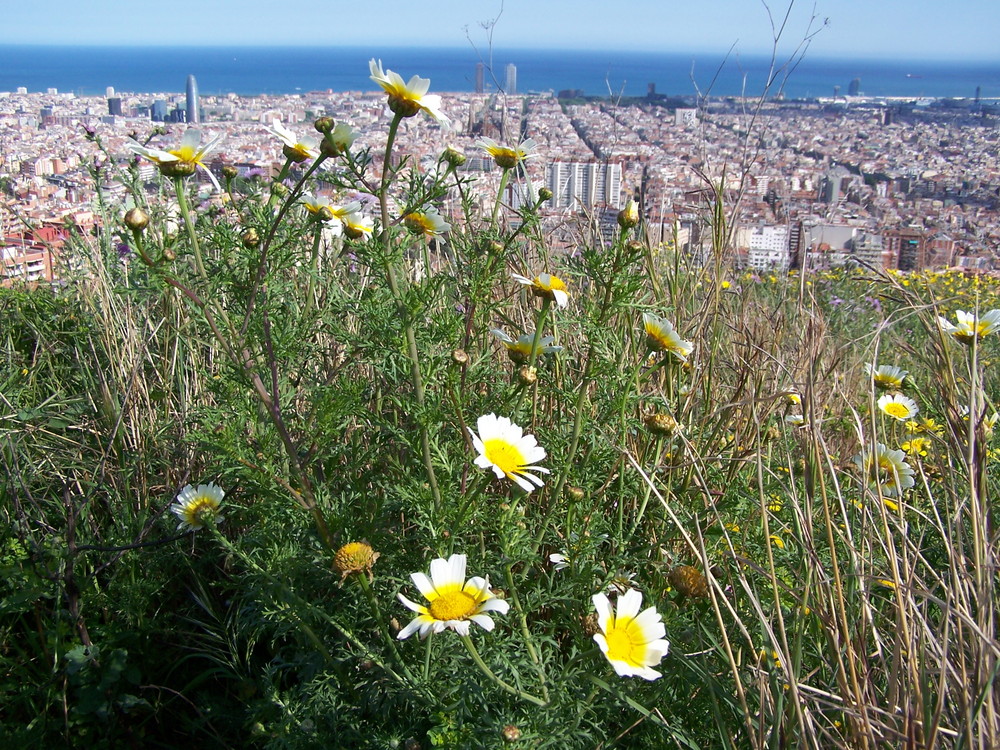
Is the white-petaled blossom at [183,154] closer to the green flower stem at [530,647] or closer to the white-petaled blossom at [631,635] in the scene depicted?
the green flower stem at [530,647]

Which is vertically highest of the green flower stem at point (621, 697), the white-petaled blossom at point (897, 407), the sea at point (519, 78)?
the sea at point (519, 78)

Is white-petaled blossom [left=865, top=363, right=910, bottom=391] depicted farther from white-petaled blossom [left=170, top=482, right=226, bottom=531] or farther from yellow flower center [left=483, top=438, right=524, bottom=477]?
white-petaled blossom [left=170, top=482, right=226, bottom=531]

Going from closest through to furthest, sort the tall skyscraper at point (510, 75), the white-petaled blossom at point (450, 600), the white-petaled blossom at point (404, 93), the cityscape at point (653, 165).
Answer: the white-petaled blossom at point (450, 600) < the white-petaled blossom at point (404, 93) < the cityscape at point (653, 165) < the tall skyscraper at point (510, 75)

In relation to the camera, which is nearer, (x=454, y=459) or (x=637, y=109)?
(x=454, y=459)

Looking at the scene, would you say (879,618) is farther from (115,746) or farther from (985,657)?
(115,746)

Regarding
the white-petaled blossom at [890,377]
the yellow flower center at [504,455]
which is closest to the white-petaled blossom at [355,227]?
the yellow flower center at [504,455]

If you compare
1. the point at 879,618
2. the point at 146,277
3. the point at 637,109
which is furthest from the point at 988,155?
the point at 146,277
